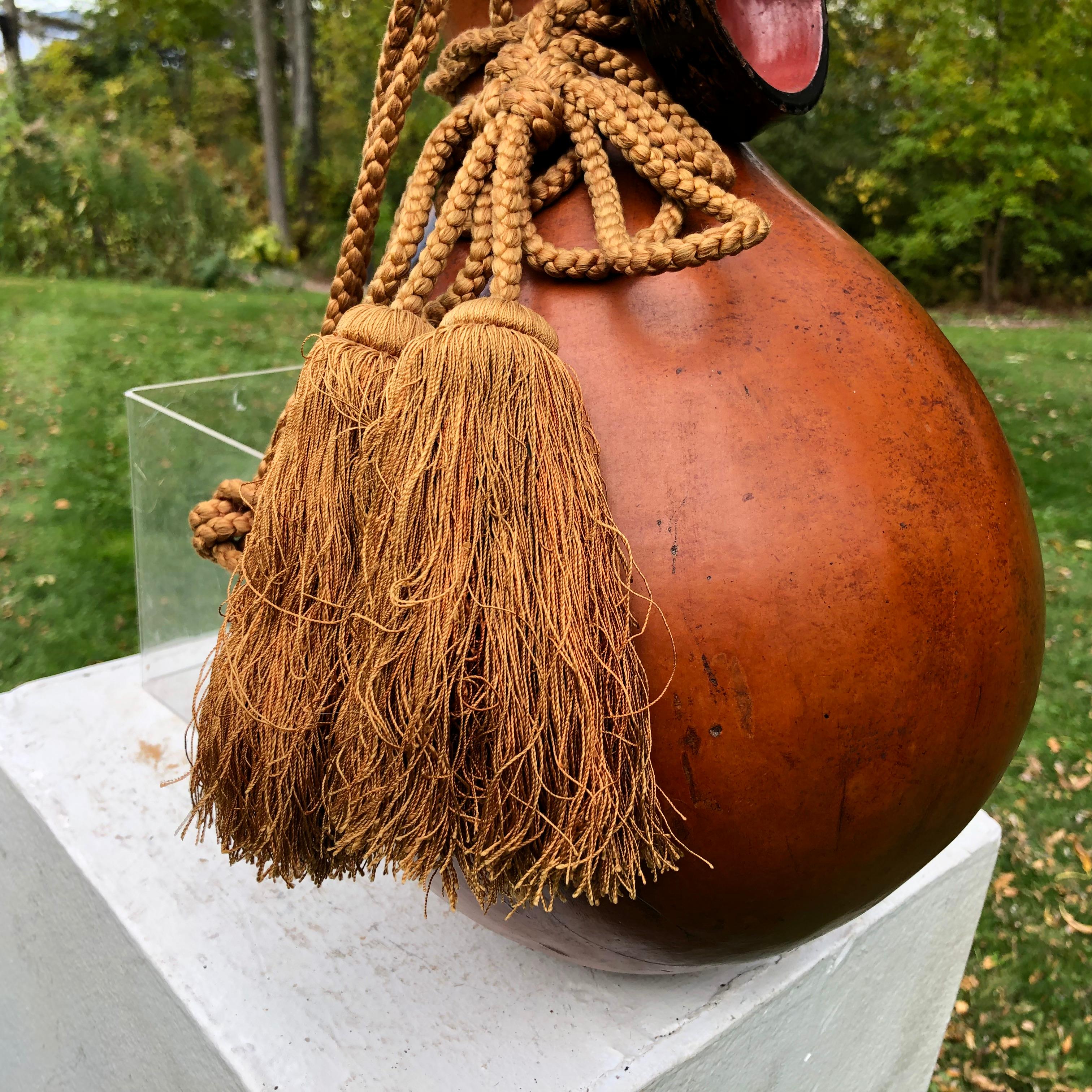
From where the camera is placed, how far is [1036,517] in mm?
4984

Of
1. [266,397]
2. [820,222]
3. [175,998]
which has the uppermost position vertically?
[820,222]

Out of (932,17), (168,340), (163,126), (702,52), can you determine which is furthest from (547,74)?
(163,126)

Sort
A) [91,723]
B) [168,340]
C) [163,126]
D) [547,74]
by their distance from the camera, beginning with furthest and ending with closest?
1. [163,126]
2. [168,340]
3. [91,723]
4. [547,74]

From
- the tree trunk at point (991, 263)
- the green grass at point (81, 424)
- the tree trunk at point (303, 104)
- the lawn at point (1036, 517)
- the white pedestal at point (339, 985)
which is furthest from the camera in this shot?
the tree trunk at point (303, 104)

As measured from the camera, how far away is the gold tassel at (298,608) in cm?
89

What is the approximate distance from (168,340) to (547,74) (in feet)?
17.6

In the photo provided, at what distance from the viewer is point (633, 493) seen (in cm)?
90

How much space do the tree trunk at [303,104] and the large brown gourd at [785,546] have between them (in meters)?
12.6

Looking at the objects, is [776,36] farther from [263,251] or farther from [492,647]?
[263,251]

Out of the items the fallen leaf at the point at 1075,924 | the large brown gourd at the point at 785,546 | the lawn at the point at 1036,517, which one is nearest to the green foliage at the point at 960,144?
the lawn at the point at 1036,517

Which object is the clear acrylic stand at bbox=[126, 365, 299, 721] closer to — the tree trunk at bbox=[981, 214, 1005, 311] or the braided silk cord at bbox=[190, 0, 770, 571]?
the braided silk cord at bbox=[190, 0, 770, 571]

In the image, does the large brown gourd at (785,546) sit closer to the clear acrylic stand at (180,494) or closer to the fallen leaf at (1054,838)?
the clear acrylic stand at (180,494)

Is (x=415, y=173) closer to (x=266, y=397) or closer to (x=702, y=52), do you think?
(x=702, y=52)

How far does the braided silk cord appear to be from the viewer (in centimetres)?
95
